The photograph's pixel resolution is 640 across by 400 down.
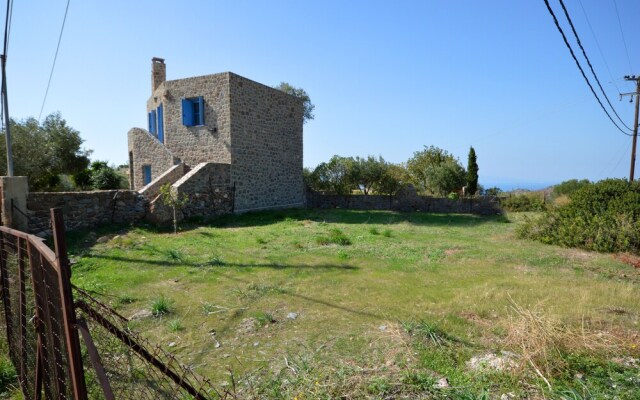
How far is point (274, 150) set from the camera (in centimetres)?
2033

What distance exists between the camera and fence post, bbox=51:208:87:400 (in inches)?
81.3

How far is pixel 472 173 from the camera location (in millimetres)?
29578

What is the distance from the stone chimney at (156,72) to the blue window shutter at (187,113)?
4079mm

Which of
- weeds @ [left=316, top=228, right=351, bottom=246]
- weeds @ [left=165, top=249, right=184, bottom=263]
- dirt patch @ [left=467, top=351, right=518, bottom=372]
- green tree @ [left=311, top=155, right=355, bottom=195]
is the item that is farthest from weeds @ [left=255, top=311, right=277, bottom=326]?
green tree @ [left=311, top=155, right=355, bottom=195]

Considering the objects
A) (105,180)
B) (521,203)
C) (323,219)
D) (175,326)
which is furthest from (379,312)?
(105,180)

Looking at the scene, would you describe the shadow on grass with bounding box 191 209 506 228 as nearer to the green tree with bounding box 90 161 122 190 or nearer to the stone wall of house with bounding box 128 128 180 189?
the stone wall of house with bounding box 128 128 180 189

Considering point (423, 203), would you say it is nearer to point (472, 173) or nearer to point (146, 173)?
point (472, 173)

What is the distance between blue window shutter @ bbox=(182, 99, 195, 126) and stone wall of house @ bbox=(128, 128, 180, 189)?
1761 millimetres

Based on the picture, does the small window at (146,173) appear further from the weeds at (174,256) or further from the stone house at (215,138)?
the weeds at (174,256)

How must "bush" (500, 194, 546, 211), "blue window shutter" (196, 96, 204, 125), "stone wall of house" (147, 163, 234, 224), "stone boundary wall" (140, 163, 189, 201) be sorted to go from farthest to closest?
1. "bush" (500, 194, 546, 211)
2. "blue window shutter" (196, 96, 204, 125)
3. "stone boundary wall" (140, 163, 189, 201)
4. "stone wall of house" (147, 163, 234, 224)

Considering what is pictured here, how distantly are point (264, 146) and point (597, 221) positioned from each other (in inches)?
573

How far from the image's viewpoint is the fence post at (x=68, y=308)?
6.77 feet

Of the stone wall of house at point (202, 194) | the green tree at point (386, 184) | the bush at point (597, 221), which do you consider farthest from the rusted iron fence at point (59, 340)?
the green tree at point (386, 184)

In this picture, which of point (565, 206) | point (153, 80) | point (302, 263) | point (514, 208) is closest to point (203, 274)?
point (302, 263)
